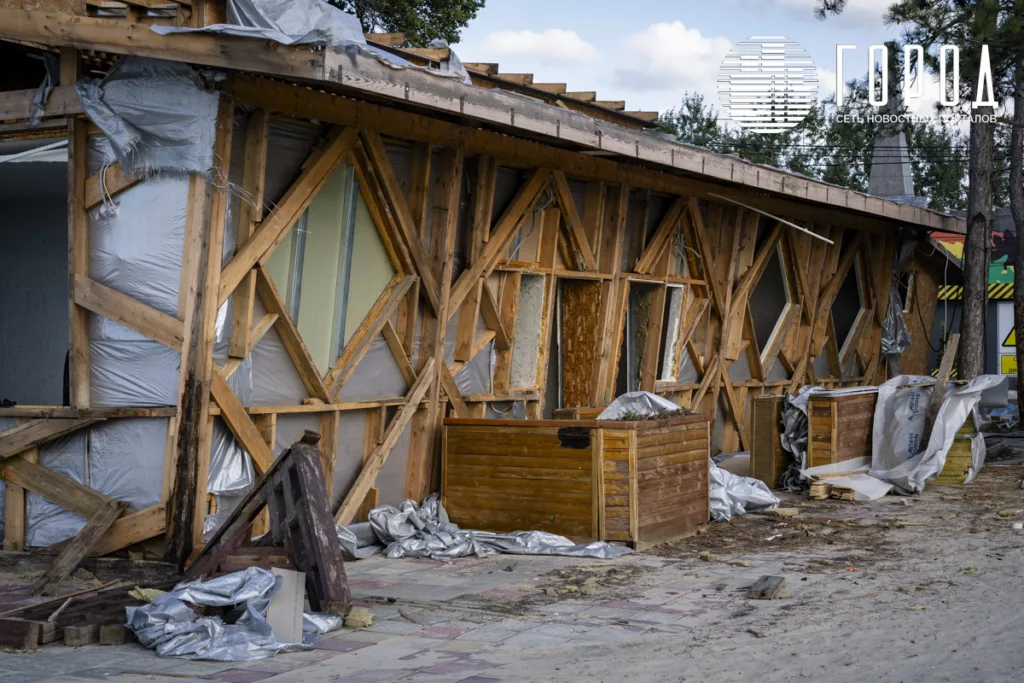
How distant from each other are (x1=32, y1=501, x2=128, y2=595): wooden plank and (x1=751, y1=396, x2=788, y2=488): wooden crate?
7.95m

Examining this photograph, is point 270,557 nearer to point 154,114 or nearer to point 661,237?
point 154,114

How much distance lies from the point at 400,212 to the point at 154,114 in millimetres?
2431

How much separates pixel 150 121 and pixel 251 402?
220 cm

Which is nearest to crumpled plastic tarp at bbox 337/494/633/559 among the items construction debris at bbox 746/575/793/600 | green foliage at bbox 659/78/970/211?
construction debris at bbox 746/575/793/600

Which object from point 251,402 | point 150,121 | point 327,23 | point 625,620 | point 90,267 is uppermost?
point 327,23

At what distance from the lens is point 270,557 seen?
7328 millimetres

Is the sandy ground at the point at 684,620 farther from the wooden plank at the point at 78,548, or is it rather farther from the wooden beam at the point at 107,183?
the wooden beam at the point at 107,183

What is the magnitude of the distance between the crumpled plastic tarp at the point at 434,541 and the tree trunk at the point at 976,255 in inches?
471

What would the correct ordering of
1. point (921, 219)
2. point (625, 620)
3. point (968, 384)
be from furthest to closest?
point (921, 219) → point (968, 384) → point (625, 620)

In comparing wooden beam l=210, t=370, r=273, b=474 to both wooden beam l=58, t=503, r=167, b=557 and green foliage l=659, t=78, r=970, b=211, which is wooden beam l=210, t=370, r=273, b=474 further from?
green foliage l=659, t=78, r=970, b=211

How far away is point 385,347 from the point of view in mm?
10734

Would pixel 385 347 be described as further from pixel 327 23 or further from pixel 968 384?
pixel 968 384

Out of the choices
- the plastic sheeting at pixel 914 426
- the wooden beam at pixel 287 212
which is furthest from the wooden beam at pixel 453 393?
the plastic sheeting at pixel 914 426

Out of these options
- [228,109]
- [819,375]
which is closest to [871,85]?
[819,375]
